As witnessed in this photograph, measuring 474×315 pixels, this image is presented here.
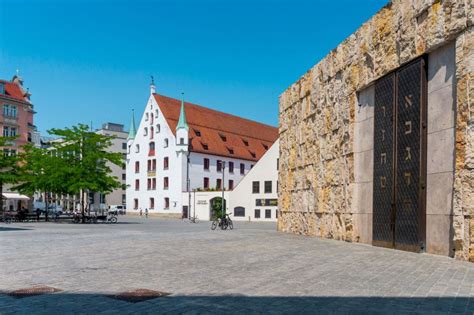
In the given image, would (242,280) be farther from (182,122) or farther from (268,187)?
(182,122)

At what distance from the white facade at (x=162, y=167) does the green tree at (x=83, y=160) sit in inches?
935

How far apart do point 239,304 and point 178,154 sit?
190 ft

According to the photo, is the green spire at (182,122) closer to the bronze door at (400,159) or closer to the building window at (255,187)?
the building window at (255,187)

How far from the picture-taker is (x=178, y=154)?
6419 cm

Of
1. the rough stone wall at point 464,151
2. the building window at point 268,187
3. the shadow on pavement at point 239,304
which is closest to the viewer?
the shadow on pavement at point 239,304

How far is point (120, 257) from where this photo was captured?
499 inches

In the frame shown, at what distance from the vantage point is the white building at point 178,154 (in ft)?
211

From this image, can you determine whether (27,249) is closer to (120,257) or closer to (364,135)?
(120,257)

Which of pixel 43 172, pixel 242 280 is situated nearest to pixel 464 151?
pixel 242 280

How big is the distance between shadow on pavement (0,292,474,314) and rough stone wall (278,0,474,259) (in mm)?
5698

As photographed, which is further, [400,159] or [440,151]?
[400,159]

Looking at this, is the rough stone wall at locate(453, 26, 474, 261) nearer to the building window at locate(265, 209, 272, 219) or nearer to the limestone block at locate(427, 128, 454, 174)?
the limestone block at locate(427, 128, 454, 174)

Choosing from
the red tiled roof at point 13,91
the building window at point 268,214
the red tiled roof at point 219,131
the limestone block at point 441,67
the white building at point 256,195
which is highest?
the red tiled roof at point 13,91

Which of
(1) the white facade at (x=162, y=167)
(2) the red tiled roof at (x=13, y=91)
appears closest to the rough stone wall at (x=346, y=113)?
(1) the white facade at (x=162, y=167)
